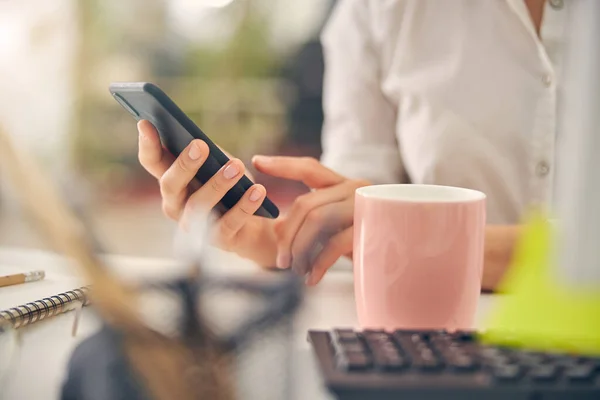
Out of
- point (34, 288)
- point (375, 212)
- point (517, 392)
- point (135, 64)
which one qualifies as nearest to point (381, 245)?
point (375, 212)

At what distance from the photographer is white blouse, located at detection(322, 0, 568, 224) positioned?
74 cm

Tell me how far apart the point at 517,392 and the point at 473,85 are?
57cm

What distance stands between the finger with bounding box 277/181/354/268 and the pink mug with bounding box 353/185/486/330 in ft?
0.49

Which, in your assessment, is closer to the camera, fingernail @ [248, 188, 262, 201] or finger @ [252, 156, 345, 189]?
fingernail @ [248, 188, 262, 201]

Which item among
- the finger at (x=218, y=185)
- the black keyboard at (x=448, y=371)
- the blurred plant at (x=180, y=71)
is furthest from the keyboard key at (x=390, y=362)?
the blurred plant at (x=180, y=71)

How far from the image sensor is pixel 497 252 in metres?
0.53

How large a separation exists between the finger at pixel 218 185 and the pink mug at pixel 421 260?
0.31ft

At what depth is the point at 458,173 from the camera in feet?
2.44

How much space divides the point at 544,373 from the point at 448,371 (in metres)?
0.04

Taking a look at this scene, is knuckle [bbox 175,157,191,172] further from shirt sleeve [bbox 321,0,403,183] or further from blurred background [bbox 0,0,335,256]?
blurred background [bbox 0,0,335,256]

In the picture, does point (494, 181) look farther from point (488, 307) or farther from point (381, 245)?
point (381, 245)

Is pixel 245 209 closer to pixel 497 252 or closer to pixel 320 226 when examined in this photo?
pixel 320 226

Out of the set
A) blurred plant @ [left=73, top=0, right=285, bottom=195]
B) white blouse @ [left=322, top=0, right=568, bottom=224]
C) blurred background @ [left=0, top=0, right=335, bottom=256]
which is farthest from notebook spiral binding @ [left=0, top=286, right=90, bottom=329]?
blurred plant @ [left=73, top=0, right=285, bottom=195]

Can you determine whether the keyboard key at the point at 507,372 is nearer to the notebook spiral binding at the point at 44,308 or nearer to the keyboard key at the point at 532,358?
the keyboard key at the point at 532,358
